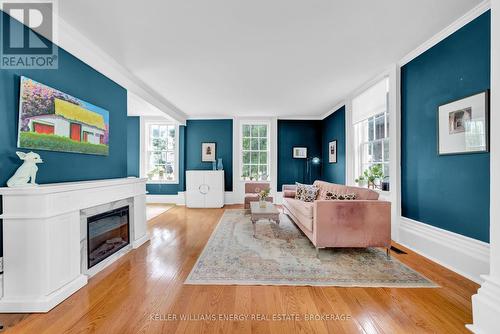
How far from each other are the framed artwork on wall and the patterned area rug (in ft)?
4.73

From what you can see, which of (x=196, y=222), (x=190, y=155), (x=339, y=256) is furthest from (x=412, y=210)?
(x=190, y=155)

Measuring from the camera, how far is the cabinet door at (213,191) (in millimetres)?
6508

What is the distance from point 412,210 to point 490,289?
1.87m

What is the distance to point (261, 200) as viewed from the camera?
14.5 ft

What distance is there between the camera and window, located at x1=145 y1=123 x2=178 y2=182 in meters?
7.14

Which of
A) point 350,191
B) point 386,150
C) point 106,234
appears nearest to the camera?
point 106,234

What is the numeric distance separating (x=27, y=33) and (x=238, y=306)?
323 centimetres

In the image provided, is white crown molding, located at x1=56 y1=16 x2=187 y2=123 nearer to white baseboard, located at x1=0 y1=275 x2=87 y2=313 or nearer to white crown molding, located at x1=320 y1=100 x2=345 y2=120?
white baseboard, located at x1=0 y1=275 x2=87 y2=313

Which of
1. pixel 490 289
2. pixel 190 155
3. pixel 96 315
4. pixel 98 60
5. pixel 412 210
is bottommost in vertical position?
pixel 96 315

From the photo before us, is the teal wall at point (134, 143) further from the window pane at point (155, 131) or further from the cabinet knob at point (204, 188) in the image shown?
the cabinet knob at point (204, 188)

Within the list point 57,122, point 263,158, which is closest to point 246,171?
point 263,158

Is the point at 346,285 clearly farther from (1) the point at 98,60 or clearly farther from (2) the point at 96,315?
(1) the point at 98,60

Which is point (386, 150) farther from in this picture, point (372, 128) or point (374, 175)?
point (372, 128)

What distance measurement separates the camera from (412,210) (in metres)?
3.22
